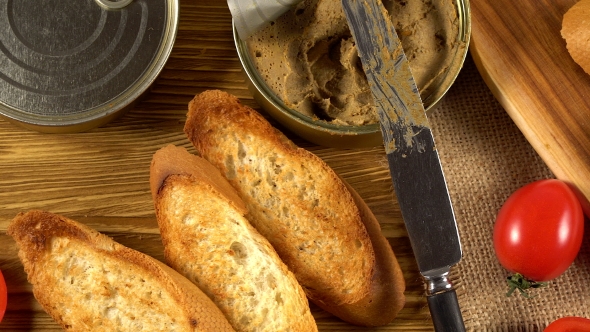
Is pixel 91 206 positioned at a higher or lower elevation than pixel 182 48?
lower

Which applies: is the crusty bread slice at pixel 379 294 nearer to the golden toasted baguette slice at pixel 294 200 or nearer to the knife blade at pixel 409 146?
the golden toasted baguette slice at pixel 294 200

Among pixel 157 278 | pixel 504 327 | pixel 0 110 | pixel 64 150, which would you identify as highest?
pixel 0 110

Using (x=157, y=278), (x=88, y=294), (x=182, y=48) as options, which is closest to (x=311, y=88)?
(x=182, y=48)

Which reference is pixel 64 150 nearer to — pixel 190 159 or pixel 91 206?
pixel 91 206

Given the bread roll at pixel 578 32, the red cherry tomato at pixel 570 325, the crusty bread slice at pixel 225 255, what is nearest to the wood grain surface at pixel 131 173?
the crusty bread slice at pixel 225 255

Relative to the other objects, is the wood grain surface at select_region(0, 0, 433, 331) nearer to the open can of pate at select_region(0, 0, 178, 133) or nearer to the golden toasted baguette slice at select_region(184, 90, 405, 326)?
the open can of pate at select_region(0, 0, 178, 133)

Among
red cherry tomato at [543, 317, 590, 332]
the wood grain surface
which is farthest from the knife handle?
red cherry tomato at [543, 317, 590, 332]
